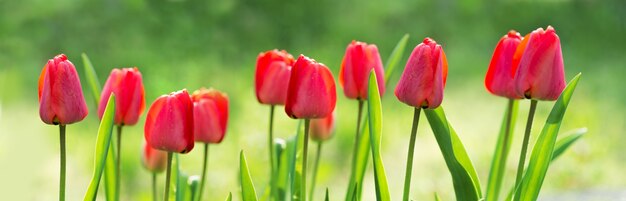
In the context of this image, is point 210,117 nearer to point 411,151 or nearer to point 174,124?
point 174,124

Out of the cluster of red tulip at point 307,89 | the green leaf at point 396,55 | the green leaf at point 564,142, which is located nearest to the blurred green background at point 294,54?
the green leaf at point 564,142

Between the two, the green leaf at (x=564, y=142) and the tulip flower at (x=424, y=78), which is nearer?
the tulip flower at (x=424, y=78)

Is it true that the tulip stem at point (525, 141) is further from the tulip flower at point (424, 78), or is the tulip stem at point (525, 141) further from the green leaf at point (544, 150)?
the tulip flower at point (424, 78)

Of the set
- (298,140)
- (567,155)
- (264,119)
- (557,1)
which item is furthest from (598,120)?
(298,140)

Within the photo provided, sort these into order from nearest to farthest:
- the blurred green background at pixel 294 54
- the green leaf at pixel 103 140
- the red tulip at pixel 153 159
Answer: the green leaf at pixel 103 140
the red tulip at pixel 153 159
the blurred green background at pixel 294 54

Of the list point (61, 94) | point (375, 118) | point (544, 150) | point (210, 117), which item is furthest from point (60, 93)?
point (544, 150)

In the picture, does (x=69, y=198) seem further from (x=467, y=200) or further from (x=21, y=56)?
(x=467, y=200)
